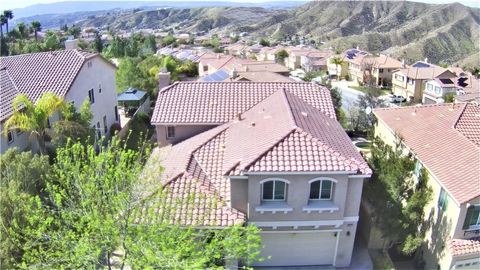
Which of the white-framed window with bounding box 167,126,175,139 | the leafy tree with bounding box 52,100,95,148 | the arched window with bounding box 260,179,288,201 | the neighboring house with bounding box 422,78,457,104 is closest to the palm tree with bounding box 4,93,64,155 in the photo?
the leafy tree with bounding box 52,100,95,148

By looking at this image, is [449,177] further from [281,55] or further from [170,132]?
[281,55]

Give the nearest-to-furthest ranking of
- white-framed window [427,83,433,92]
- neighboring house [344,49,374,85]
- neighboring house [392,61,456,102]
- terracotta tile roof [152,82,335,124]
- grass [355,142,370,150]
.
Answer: terracotta tile roof [152,82,335,124] < grass [355,142,370,150] < white-framed window [427,83,433,92] < neighboring house [392,61,456,102] < neighboring house [344,49,374,85]

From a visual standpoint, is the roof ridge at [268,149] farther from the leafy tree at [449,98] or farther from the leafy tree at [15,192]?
the leafy tree at [449,98]

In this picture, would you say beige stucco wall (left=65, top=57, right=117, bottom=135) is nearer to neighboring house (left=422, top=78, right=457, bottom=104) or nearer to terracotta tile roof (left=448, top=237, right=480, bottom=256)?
terracotta tile roof (left=448, top=237, right=480, bottom=256)

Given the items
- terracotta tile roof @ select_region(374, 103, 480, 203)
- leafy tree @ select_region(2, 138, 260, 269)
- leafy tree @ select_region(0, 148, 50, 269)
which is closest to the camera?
leafy tree @ select_region(2, 138, 260, 269)

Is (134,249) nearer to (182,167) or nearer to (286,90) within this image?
(182,167)

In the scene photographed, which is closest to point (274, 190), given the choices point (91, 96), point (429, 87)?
point (91, 96)

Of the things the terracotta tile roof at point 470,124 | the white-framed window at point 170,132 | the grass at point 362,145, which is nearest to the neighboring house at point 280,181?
the white-framed window at point 170,132
